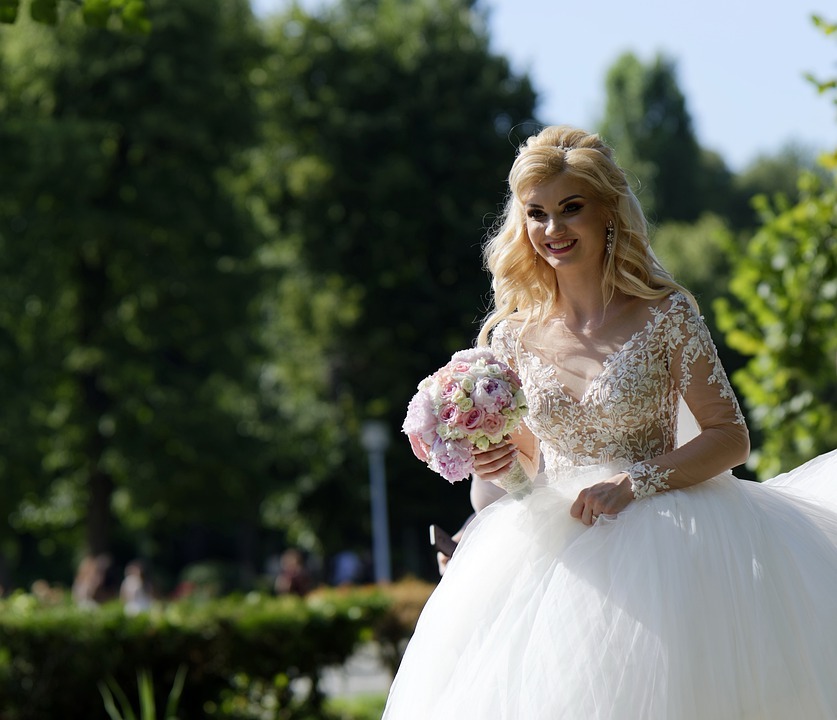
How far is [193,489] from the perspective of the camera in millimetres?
27531

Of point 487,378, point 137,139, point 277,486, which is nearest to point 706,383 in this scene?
point 487,378

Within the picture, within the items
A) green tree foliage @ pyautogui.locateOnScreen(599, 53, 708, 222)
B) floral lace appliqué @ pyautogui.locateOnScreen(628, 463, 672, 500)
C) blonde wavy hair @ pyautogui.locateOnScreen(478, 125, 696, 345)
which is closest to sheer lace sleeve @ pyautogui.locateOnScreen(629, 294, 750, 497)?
floral lace appliqué @ pyautogui.locateOnScreen(628, 463, 672, 500)

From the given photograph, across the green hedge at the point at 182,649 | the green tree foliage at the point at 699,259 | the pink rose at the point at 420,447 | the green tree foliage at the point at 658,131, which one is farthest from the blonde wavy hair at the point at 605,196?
the green tree foliage at the point at 658,131

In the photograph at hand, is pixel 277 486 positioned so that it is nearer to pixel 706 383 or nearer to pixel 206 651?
pixel 206 651

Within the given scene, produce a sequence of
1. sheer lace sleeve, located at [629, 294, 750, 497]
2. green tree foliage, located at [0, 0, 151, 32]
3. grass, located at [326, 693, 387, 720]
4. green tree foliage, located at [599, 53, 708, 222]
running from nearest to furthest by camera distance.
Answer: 1. sheer lace sleeve, located at [629, 294, 750, 497]
2. green tree foliage, located at [0, 0, 151, 32]
3. grass, located at [326, 693, 387, 720]
4. green tree foliage, located at [599, 53, 708, 222]

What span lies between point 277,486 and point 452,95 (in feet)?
35.2

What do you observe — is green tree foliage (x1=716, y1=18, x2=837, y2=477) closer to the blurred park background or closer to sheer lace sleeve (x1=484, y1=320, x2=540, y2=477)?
sheer lace sleeve (x1=484, y1=320, x2=540, y2=477)

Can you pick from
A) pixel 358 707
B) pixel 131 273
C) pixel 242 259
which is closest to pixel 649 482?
pixel 358 707

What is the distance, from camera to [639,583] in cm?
349

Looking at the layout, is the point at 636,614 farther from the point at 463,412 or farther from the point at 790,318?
the point at 790,318

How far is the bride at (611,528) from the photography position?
10.9 ft

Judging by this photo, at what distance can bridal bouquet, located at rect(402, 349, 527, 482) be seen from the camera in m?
3.76

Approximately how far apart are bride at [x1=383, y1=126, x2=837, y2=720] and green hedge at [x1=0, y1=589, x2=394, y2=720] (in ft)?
20.3

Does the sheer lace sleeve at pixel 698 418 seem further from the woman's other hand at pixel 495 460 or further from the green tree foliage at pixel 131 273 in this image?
the green tree foliage at pixel 131 273
